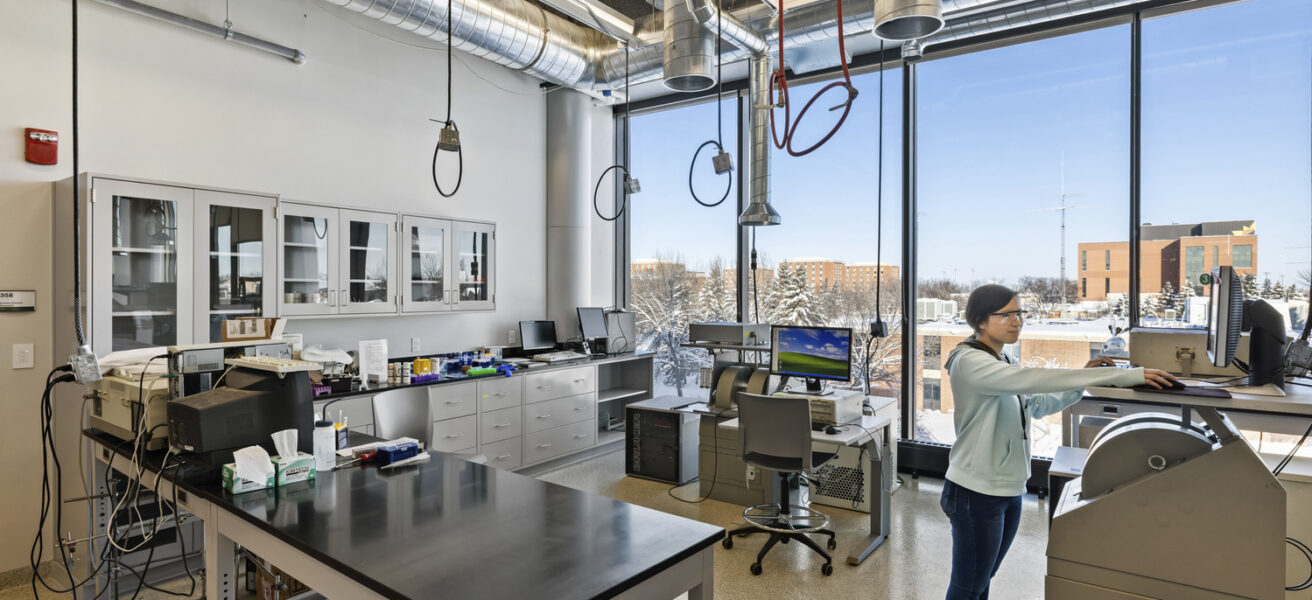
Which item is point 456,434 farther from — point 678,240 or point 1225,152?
point 1225,152

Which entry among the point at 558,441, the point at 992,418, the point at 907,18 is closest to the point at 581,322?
the point at 558,441

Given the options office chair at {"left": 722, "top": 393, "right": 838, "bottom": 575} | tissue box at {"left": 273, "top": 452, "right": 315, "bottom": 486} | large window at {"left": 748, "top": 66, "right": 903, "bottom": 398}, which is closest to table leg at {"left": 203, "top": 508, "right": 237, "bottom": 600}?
tissue box at {"left": 273, "top": 452, "right": 315, "bottom": 486}

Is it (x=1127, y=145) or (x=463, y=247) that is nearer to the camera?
(x=1127, y=145)

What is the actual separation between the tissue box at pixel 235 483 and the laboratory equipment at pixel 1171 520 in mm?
2199

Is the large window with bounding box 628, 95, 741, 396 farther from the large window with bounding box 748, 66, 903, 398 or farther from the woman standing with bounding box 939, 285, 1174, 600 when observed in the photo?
the woman standing with bounding box 939, 285, 1174, 600

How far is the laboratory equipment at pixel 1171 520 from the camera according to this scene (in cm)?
141

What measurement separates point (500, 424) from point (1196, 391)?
3734 mm

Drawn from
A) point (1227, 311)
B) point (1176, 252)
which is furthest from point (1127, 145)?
point (1227, 311)

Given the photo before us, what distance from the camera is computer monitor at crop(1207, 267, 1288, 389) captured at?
5.82ft

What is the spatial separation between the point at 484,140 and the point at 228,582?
12.5 ft

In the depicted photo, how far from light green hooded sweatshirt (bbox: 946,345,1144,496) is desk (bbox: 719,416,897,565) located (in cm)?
100

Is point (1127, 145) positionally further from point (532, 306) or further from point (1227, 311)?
point (532, 306)

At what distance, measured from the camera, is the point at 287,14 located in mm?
3938

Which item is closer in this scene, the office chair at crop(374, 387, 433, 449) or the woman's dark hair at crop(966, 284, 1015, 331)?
the woman's dark hair at crop(966, 284, 1015, 331)
